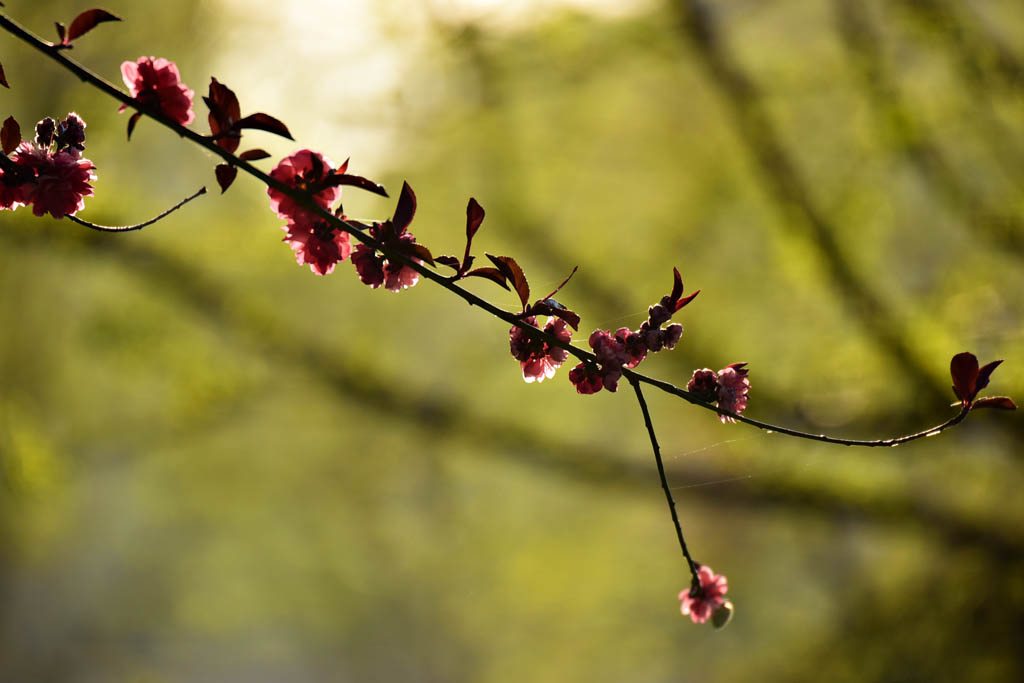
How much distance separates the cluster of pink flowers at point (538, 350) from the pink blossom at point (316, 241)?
0.49ft

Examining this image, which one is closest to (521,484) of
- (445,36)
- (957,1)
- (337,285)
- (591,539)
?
(591,539)

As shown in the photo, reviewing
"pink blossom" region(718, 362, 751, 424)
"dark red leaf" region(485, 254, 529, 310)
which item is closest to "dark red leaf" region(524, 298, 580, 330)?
"dark red leaf" region(485, 254, 529, 310)

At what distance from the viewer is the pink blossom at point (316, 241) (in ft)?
1.94

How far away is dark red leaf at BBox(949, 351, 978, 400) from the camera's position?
606mm

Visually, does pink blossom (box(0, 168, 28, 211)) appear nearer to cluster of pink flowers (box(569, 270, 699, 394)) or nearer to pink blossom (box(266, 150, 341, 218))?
pink blossom (box(266, 150, 341, 218))

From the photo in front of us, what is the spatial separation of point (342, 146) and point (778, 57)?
163cm

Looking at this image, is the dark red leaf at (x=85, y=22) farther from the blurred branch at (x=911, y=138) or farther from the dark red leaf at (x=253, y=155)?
the blurred branch at (x=911, y=138)

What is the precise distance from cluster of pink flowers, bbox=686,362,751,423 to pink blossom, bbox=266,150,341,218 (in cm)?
31

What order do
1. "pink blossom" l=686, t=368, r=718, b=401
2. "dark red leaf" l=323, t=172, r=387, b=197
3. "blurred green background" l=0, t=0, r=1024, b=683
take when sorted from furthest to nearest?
"blurred green background" l=0, t=0, r=1024, b=683 < "pink blossom" l=686, t=368, r=718, b=401 < "dark red leaf" l=323, t=172, r=387, b=197

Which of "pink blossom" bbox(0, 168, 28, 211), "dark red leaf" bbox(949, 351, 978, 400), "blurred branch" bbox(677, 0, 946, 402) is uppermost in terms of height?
"blurred branch" bbox(677, 0, 946, 402)

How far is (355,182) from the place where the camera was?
536 millimetres

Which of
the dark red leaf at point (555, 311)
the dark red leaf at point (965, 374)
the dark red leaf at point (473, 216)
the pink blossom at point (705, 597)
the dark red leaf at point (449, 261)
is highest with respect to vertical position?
the dark red leaf at point (965, 374)

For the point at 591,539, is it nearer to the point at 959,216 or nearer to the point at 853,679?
the point at 853,679

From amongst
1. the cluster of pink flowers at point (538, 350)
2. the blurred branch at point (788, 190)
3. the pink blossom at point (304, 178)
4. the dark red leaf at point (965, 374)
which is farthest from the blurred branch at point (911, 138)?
the pink blossom at point (304, 178)
